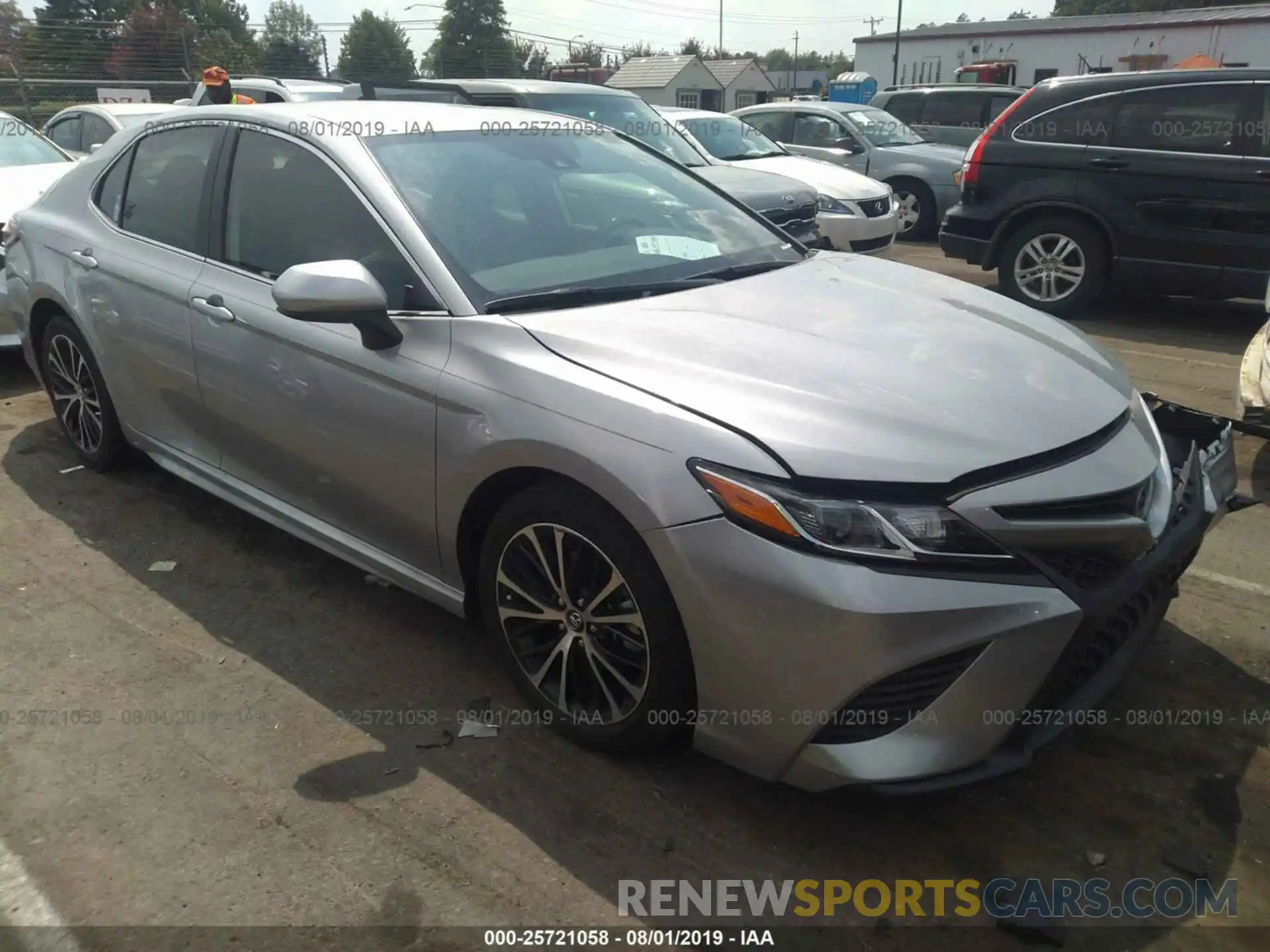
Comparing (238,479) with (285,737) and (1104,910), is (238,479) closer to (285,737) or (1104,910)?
(285,737)

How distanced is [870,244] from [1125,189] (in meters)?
2.43

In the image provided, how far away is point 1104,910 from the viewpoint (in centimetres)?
231

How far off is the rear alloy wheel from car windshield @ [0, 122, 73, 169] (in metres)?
9.34

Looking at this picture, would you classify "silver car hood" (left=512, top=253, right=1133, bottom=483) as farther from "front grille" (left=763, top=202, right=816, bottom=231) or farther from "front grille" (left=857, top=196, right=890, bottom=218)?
"front grille" (left=857, top=196, right=890, bottom=218)

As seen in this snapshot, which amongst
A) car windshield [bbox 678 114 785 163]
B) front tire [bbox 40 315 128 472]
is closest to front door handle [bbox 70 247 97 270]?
front tire [bbox 40 315 128 472]

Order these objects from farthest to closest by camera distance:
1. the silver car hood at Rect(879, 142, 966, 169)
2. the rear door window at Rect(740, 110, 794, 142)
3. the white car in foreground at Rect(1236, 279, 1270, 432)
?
the rear door window at Rect(740, 110, 794, 142) < the silver car hood at Rect(879, 142, 966, 169) < the white car in foreground at Rect(1236, 279, 1270, 432)

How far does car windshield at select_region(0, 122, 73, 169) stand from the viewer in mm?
7512

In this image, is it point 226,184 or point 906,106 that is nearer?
point 226,184

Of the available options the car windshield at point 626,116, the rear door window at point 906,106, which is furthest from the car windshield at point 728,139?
the rear door window at point 906,106

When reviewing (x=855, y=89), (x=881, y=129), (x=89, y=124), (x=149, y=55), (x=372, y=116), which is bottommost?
(x=372, y=116)

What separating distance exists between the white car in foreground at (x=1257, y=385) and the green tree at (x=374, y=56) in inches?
936

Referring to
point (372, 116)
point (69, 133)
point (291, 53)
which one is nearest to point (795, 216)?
point (372, 116)

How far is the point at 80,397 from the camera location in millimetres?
4672

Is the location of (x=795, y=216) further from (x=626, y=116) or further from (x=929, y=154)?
(x=929, y=154)
